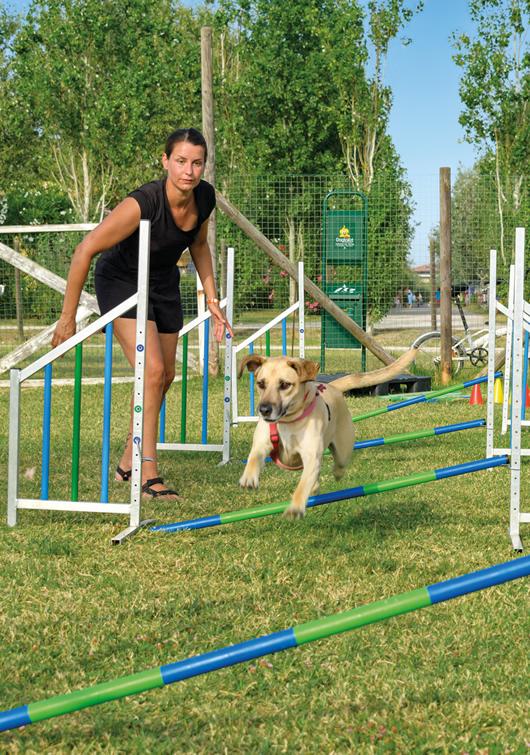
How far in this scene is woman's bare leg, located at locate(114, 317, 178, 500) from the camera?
17.3 ft

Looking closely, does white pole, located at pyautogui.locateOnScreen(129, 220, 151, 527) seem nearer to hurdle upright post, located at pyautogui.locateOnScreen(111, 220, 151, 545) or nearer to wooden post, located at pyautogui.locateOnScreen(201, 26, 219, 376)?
hurdle upright post, located at pyautogui.locateOnScreen(111, 220, 151, 545)

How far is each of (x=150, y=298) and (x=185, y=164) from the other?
2.78 feet

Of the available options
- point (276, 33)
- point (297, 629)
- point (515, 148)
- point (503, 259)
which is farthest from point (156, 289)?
point (276, 33)

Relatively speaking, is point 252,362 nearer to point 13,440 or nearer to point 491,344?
point 13,440

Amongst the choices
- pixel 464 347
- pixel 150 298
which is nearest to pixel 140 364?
pixel 150 298

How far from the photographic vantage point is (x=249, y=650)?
7.78ft

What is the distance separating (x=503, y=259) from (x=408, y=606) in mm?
13941

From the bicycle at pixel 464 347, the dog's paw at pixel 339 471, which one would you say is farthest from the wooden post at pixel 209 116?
the dog's paw at pixel 339 471

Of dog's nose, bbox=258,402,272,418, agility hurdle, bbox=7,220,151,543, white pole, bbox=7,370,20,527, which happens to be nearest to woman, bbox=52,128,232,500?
agility hurdle, bbox=7,220,151,543

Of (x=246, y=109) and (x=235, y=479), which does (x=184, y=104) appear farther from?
(x=235, y=479)

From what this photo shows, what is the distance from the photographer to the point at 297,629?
7.88ft

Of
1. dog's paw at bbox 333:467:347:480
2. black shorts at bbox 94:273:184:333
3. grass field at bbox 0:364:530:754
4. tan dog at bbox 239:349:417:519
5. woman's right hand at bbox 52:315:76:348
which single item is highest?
black shorts at bbox 94:273:184:333

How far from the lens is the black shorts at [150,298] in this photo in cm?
534

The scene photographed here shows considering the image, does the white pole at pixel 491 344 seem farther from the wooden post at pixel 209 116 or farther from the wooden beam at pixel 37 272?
the wooden post at pixel 209 116
